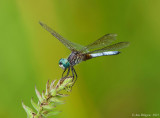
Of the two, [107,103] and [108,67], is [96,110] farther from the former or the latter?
[108,67]

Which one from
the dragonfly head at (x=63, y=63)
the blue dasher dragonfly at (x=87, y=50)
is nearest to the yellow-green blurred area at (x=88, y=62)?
the blue dasher dragonfly at (x=87, y=50)

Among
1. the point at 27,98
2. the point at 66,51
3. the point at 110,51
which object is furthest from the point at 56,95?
the point at 66,51

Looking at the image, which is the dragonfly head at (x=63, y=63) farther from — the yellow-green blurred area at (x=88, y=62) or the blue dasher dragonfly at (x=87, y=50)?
the yellow-green blurred area at (x=88, y=62)

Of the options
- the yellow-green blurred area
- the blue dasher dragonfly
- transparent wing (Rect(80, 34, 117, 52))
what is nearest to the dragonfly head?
the blue dasher dragonfly

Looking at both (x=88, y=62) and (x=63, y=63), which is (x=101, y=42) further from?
(x=63, y=63)

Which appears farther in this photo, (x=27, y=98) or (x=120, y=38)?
(x=120, y=38)

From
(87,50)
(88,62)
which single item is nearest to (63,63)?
(87,50)

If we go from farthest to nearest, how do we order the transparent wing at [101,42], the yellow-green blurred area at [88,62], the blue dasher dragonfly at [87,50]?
the yellow-green blurred area at [88,62] < the transparent wing at [101,42] < the blue dasher dragonfly at [87,50]

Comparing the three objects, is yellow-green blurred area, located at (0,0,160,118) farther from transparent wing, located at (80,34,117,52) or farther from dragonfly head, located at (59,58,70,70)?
dragonfly head, located at (59,58,70,70)
